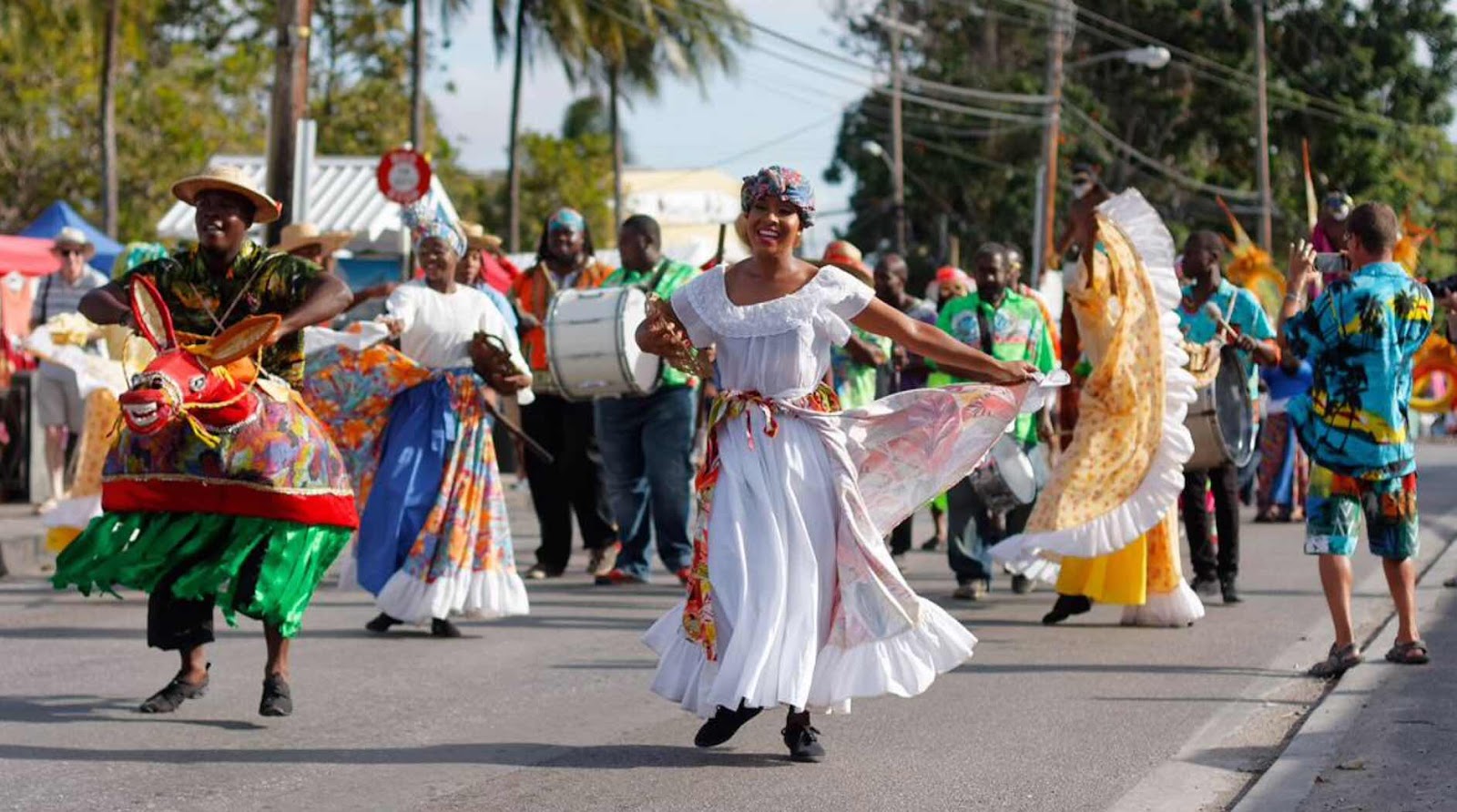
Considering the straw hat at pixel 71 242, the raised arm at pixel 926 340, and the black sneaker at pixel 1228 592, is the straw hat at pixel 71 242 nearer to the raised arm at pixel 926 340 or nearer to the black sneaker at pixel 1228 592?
the black sneaker at pixel 1228 592

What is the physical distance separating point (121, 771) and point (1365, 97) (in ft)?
147

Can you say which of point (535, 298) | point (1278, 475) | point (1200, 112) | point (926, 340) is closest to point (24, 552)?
point (535, 298)

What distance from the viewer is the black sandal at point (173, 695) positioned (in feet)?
26.1

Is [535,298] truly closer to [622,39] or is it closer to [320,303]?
[320,303]

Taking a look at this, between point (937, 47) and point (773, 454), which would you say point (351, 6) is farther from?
point (773, 454)

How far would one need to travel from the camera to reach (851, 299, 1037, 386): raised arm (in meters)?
7.13

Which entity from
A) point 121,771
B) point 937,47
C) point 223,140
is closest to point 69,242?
point 121,771

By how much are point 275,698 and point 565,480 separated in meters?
5.75

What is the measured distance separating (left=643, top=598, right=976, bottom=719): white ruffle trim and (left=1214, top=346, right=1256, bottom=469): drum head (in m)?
4.80

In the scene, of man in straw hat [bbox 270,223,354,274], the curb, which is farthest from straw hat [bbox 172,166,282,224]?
the curb

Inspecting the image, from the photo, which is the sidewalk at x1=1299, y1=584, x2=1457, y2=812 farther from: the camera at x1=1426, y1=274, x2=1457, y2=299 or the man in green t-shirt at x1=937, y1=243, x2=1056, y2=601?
the man in green t-shirt at x1=937, y1=243, x2=1056, y2=601

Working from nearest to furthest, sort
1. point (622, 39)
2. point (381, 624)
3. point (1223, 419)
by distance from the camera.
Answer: point (381, 624) → point (1223, 419) → point (622, 39)

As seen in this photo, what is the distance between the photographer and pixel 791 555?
6953mm

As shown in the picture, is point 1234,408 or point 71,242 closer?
point 1234,408
